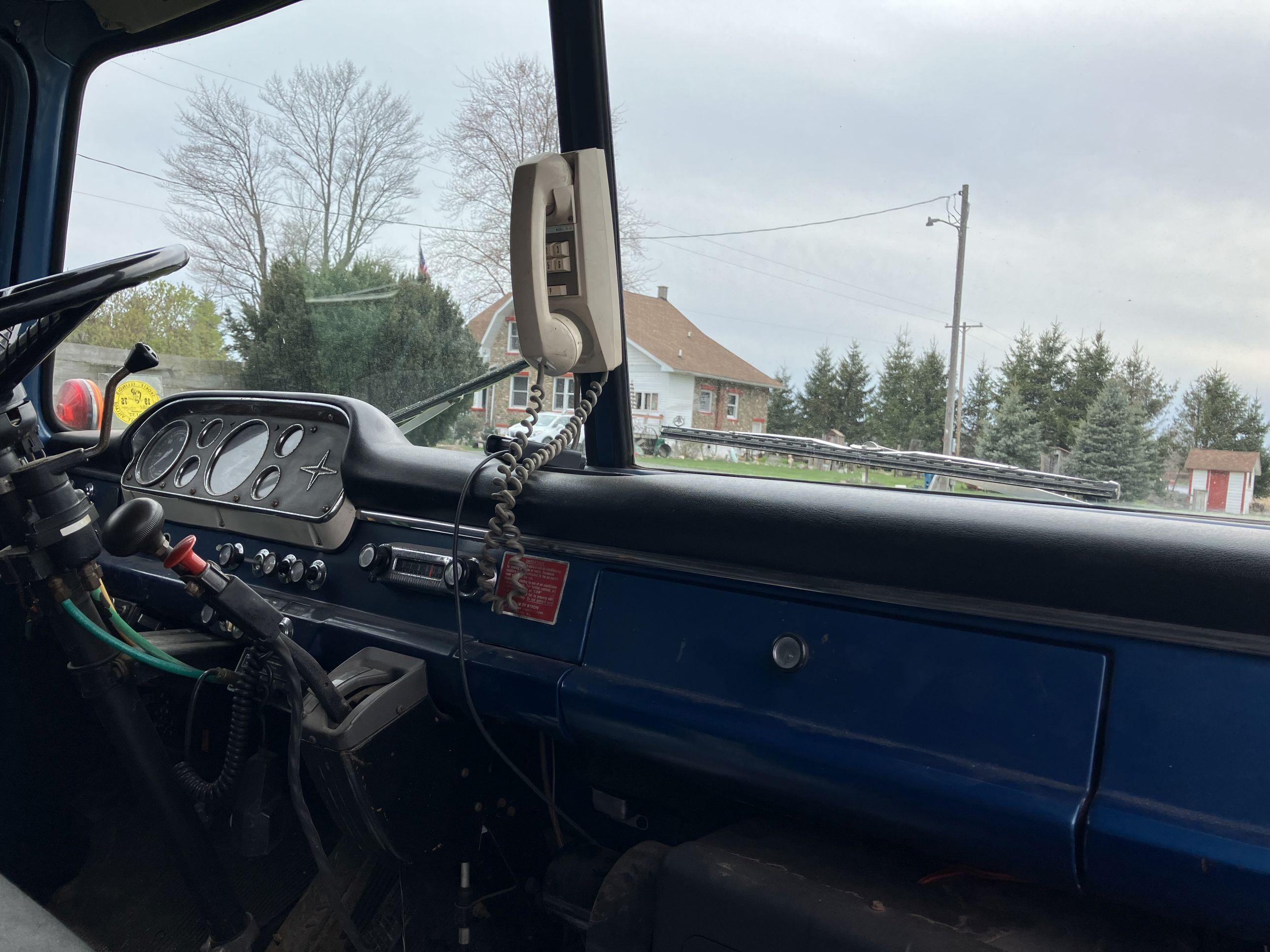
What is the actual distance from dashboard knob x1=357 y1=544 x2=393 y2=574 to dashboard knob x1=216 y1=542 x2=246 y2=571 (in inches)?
18.7

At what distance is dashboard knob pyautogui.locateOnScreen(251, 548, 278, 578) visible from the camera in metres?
2.10

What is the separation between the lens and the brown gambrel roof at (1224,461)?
48.6 inches

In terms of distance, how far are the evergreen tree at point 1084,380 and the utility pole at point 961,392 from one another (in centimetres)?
16

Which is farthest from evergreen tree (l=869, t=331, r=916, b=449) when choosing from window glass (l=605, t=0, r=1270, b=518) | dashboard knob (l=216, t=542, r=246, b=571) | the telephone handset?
dashboard knob (l=216, t=542, r=246, b=571)

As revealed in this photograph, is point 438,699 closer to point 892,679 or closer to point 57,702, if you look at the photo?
point 892,679

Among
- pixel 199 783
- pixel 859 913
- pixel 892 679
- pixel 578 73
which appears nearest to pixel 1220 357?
pixel 892 679

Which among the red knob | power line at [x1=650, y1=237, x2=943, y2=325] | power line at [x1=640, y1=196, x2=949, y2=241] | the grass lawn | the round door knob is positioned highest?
power line at [x1=640, y1=196, x2=949, y2=241]

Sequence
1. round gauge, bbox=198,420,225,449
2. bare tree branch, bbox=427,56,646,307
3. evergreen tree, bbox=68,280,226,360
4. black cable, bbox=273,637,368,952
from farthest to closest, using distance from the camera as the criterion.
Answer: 1. evergreen tree, bbox=68,280,226,360
2. round gauge, bbox=198,420,225,449
3. bare tree branch, bbox=427,56,646,307
4. black cable, bbox=273,637,368,952

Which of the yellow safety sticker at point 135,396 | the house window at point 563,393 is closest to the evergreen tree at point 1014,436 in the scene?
the house window at point 563,393

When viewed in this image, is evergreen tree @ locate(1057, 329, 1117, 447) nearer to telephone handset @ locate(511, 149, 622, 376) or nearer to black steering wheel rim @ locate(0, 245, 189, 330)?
telephone handset @ locate(511, 149, 622, 376)

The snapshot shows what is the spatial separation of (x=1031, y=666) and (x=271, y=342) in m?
2.25

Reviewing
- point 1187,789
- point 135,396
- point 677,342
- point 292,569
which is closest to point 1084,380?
point 1187,789

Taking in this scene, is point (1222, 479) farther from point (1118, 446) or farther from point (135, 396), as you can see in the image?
point (135, 396)

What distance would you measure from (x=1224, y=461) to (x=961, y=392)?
39cm
